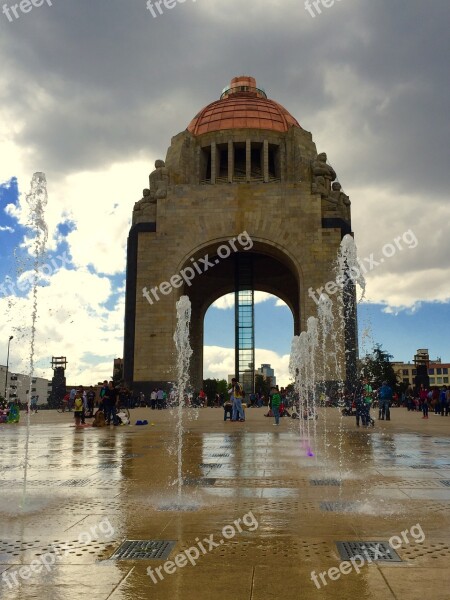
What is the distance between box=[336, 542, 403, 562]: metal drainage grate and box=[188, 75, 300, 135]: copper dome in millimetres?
39038

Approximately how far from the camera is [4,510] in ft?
17.7

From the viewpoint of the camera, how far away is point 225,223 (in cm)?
3644

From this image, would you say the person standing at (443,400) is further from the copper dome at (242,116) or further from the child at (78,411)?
the copper dome at (242,116)

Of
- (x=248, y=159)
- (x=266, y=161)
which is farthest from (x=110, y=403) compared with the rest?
(x=266, y=161)

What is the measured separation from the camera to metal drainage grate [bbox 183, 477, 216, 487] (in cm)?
673

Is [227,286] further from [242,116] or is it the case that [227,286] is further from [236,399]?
[236,399]

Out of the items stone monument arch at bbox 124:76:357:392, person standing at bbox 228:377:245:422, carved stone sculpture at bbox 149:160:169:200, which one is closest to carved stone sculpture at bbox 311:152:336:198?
stone monument arch at bbox 124:76:357:392

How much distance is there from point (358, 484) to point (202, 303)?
39357mm

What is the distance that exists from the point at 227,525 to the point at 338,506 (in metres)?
1.26

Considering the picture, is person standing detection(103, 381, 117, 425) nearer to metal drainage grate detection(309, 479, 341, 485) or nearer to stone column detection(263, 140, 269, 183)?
metal drainage grate detection(309, 479, 341, 485)

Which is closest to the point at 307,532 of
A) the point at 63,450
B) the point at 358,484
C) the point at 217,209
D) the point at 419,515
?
the point at 419,515

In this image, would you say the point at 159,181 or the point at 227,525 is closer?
the point at 227,525

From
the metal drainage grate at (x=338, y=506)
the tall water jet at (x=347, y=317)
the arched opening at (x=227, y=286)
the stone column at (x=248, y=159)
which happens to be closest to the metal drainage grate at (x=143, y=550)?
the metal drainage grate at (x=338, y=506)

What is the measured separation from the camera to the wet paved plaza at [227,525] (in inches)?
133
